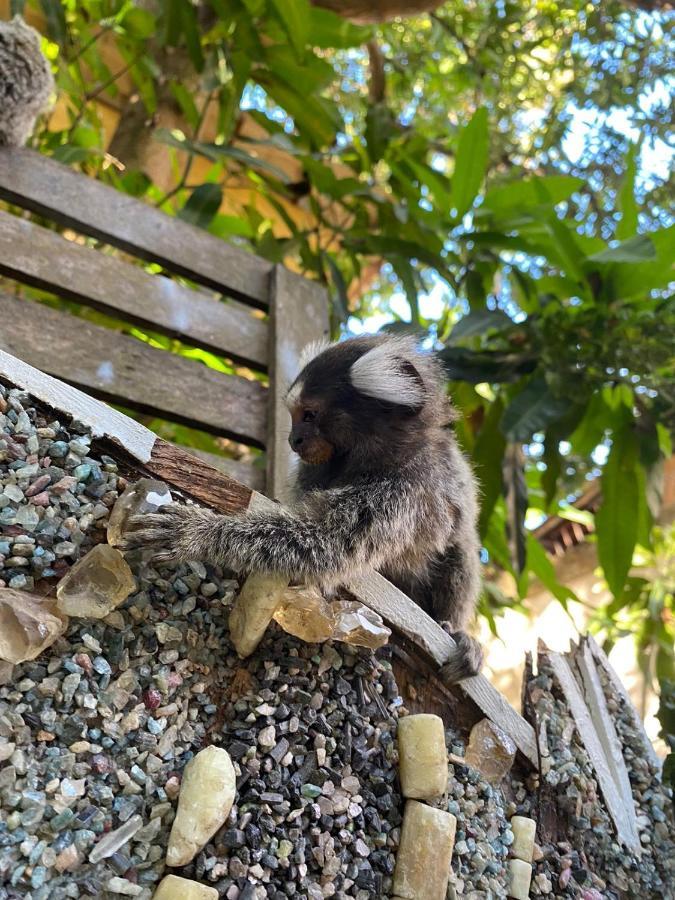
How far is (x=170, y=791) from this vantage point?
136cm

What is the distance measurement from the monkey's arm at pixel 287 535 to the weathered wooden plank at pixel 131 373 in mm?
786

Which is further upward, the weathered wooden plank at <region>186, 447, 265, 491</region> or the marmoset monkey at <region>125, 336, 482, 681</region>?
the marmoset monkey at <region>125, 336, 482, 681</region>

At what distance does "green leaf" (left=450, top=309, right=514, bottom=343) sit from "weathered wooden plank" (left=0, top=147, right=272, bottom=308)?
73 centimetres

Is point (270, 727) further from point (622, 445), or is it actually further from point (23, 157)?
point (622, 445)

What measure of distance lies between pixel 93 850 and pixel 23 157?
6.47 ft

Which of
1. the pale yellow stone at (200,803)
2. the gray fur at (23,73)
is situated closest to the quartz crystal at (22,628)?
the pale yellow stone at (200,803)

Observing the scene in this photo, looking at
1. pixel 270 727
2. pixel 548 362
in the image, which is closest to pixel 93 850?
pixel 270 727

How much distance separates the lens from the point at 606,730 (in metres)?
2.04

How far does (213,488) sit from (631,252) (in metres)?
1.91

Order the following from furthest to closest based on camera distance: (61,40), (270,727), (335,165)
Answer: (335,165)
(61,40)
(270,727)

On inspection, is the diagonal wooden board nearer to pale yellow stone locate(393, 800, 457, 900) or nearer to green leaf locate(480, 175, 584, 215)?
pale yellow stone locate(393, 800, 457, 900)

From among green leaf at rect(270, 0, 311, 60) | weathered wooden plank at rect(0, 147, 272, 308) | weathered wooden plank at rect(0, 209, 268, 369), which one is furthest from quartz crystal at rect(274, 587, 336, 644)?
green leaf at rect(270, 0, 311, 60)

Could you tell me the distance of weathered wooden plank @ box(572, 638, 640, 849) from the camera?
6.34 ft

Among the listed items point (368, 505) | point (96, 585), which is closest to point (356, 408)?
point (368, 505)
